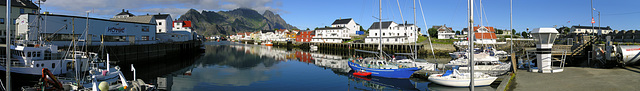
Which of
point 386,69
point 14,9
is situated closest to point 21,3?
point 14,9

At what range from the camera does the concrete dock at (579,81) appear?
534 inches

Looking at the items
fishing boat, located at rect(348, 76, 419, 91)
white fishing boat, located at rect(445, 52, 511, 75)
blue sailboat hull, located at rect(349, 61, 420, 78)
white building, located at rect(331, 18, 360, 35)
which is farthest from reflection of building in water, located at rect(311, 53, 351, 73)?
white building, located at rect(331, 18, 360, 35)

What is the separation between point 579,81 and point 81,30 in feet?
159

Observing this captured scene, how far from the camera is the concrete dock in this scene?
13562 millimetres

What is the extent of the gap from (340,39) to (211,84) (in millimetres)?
72973

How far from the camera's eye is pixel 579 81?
15086mm

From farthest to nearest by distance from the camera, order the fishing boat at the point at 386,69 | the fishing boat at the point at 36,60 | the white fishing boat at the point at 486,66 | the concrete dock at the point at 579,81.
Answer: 1. the fishing boat at the point at 386,69
2. the white fishing boat at the point at 486,66
3. the fishing boat at the point at 36,60
4. the concrete dock at the point at 579,81

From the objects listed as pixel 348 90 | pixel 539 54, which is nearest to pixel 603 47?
pixel 539 54

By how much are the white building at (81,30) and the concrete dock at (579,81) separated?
37176mm

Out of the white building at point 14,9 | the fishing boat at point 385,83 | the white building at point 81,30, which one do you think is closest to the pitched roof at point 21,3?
the white building at point 14,9

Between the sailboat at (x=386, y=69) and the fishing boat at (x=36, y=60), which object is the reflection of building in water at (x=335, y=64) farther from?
A: the fishing boat at (x=36, y=60)

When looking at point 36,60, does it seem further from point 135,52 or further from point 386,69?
point 386,69

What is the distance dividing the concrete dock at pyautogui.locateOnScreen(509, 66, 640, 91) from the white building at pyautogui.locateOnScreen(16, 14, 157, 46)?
3718 centimetres

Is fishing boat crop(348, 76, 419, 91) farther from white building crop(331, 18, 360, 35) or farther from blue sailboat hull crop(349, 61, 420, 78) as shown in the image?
white building crop(331, 18, 360, 35)
